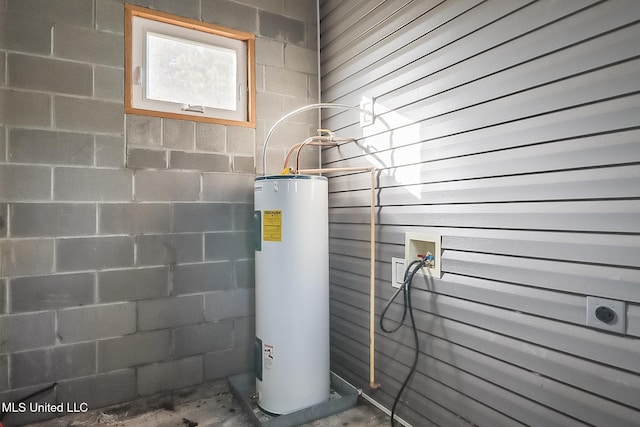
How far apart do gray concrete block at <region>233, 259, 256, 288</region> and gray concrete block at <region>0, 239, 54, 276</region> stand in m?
1.02

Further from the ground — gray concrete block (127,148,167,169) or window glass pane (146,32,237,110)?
window glass pane (146,32,237,110)

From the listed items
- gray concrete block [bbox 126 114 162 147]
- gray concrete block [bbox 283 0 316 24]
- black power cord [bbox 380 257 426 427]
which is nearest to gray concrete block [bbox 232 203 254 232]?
gray concrete block [bbox 126 114 162 147]

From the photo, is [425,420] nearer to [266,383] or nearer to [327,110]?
[266,383]

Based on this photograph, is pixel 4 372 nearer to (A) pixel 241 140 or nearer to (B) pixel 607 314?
(A) pixel 241 140

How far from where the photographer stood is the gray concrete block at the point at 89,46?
6.32ft

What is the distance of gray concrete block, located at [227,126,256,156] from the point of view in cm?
236

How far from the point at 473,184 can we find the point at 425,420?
1.21 meters

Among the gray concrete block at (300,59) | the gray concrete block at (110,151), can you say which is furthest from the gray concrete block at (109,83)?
the gray concrete block at (300,59)

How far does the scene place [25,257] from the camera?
186 centimetres

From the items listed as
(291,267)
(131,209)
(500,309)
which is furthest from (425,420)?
(131,209)

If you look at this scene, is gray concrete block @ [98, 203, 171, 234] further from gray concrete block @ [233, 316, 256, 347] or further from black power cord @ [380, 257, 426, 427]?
black power cord @ [380, 257, 426, 427]

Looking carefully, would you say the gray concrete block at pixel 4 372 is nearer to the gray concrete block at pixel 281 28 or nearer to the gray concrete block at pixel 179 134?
the gray concrete block at pixel 179 134

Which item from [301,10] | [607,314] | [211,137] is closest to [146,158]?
[211,137]

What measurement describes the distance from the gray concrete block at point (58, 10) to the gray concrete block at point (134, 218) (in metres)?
1.03
